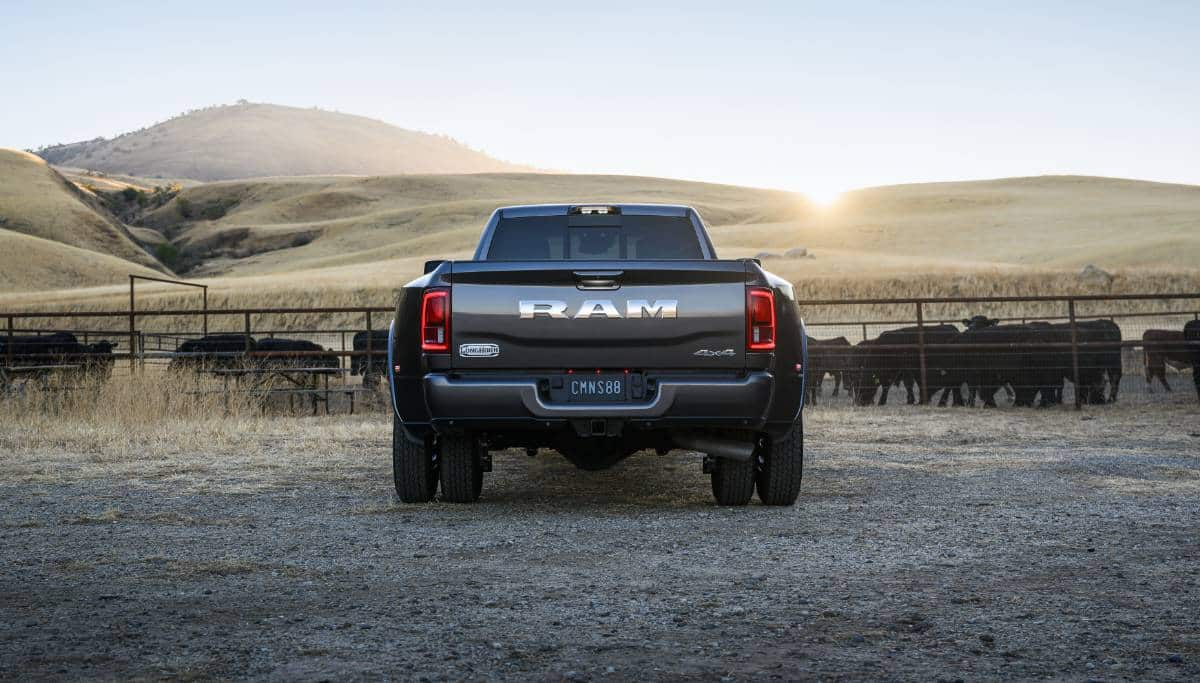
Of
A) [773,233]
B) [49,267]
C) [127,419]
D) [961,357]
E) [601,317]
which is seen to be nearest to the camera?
[601,317]

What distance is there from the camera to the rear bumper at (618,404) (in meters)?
7.73

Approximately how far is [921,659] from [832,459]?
304 inches

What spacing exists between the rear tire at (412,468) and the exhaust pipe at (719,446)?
1.76 meters

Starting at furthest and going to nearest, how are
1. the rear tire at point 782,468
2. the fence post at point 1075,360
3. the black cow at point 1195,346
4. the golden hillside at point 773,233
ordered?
the golden hillside at point 773,233 → the black cow at point 1195,346 → the fence post at point 1075,360 → the rear tire at point 782,468

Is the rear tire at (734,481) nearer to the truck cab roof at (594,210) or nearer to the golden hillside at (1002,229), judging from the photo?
the truck cab roof at (594,210)

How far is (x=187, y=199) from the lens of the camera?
160 metres

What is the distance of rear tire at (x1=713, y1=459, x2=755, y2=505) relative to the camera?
868 centimetres

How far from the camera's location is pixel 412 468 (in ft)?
28.9

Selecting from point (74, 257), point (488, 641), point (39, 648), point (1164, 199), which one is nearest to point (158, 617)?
point (39, 648)

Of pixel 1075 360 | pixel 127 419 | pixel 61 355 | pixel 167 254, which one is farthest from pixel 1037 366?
pixel 167 254

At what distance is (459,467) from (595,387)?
147 centimetres

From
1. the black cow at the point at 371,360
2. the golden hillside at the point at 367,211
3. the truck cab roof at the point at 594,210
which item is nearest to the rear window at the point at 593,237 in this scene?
the truck cab roof at the point at 594,210

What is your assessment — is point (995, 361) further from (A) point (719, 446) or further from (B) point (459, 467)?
(B) point (459, 467)

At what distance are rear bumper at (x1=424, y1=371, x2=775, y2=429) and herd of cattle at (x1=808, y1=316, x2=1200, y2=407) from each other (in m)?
12.8
